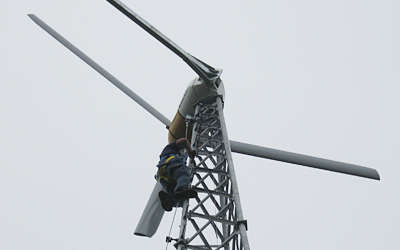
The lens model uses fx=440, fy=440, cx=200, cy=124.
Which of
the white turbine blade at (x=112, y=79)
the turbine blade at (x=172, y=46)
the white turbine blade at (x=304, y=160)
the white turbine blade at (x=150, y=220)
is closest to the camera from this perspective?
the white turbine blade at (x=304, y=160)

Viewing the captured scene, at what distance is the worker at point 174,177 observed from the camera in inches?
383

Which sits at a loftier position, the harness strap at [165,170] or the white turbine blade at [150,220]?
the harness strap at [165,170]

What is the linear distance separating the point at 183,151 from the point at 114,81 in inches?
180

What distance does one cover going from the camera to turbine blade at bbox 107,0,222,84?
12.3m

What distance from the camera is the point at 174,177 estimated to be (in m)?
10.4

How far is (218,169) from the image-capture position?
1066 cm

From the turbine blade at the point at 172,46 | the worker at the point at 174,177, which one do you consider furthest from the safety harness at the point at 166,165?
the turbine blade at the point at 172,46

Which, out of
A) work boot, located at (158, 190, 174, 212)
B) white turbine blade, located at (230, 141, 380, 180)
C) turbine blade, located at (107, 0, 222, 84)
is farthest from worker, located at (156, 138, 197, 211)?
turbine blade, located at (107, 0, 222, 84)

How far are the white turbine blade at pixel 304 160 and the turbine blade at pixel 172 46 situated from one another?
211 centimetres

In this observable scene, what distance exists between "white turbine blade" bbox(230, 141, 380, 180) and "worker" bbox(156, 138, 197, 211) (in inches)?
76.6

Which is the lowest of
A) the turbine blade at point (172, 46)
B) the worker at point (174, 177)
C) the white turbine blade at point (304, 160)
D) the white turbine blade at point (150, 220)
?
the white turbine blade at point (150, 220)

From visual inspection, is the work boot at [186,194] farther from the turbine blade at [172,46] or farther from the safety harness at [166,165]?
the turbine blade at [172,46]

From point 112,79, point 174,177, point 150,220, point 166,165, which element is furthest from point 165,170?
point 112,79

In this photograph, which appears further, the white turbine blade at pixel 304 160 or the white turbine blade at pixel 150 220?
the white turbine blade at pixel 150 220
